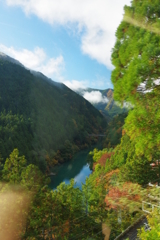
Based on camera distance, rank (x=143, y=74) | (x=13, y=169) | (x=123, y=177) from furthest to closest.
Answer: (x=123, y=177), (x=13, y=169), (x=143, y=74)

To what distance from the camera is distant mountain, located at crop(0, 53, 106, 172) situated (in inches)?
2217

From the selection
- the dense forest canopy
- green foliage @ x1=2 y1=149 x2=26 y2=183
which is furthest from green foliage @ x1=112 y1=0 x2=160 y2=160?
green foliage @ x1=2 y1=149 x2=26 y2=183

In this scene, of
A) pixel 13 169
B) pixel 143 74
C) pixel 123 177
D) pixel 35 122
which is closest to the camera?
pixel 143 74

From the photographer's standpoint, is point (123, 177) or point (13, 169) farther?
point (123, 177)

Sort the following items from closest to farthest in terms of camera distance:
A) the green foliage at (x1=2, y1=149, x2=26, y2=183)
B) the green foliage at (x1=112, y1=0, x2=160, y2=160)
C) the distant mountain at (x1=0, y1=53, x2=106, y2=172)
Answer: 1. the green foliage at (x1=112, y1=0, x2=160, y2=160)
2. the green foliage at (x1=2, y1=149, x2=26, y2=183)
3. the distant mountain at (x1=0, y1=53, x2=106, y2=172)

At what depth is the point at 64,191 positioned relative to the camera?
49.2 feet

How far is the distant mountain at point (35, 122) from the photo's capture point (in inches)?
2217

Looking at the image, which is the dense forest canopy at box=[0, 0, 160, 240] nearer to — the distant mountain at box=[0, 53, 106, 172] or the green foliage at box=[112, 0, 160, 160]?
the green foliage at box=[112, 0, 160, 160]

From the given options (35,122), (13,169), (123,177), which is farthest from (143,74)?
(35,122)

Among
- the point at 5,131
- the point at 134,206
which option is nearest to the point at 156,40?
the point at 134,206

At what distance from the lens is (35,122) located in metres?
87.2

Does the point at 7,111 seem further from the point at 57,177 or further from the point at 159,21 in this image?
the point at 159,21

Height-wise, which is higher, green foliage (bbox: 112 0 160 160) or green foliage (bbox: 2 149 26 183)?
green foliage (bbox: 112 0 160 160)

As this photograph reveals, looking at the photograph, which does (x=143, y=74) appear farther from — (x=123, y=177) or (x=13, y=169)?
(x=123, y=177)
